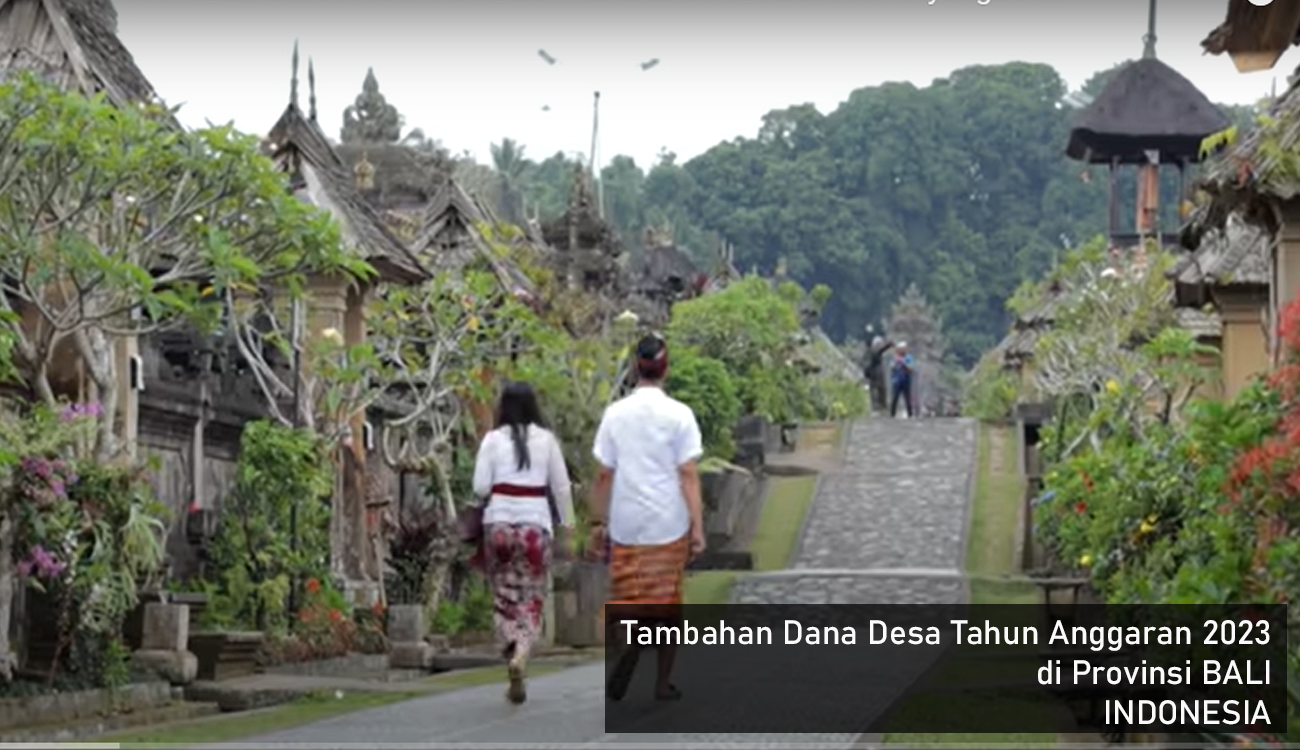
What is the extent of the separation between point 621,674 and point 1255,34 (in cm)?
675

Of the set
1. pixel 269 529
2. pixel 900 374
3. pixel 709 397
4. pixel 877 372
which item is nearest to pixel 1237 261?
pixel 269 529

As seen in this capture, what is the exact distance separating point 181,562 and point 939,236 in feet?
295

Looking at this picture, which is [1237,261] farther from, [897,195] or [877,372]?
[897,195]

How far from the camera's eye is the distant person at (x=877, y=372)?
59.0 meters

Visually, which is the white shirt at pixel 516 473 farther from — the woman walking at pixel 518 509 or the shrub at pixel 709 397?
the shrub at pixel 709 397

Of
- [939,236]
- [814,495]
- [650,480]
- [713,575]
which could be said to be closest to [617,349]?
[713,575]

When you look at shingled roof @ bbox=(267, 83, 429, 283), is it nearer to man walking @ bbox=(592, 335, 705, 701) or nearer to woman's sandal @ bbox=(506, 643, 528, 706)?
woman's sandal @ bbox=(506, 643, 528, 706)

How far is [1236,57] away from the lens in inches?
627

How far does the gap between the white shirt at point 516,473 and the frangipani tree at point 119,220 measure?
298 cm

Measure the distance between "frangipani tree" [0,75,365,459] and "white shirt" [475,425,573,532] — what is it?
9.76 ft

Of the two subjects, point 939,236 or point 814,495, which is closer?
point 814,495

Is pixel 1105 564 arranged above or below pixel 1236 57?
below

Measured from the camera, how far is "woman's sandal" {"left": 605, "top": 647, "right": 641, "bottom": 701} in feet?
37.6

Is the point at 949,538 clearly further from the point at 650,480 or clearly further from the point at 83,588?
the point at 650,480
